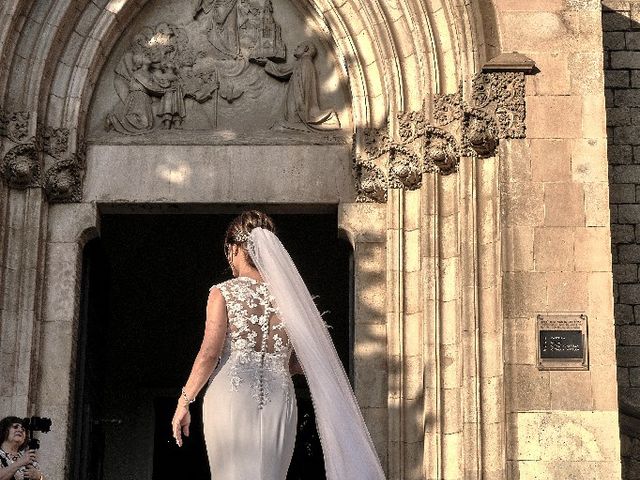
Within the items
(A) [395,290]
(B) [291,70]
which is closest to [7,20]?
(B) [291,70]

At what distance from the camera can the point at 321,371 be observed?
692 centimetres

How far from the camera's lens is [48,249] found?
12078mm

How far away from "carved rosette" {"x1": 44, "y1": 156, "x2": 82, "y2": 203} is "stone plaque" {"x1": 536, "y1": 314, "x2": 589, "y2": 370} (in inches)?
169

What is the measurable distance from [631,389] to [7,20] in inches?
245

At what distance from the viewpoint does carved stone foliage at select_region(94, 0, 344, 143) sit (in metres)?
12.6

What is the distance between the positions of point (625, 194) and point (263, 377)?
20.5 ft

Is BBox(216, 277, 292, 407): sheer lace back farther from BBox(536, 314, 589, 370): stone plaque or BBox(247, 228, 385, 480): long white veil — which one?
BBox(536, 314, 589, 370): stone plaque

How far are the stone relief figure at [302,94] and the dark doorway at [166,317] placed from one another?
3.73 m

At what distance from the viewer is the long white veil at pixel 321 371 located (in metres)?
6.80

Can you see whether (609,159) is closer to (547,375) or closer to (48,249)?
(547,375)

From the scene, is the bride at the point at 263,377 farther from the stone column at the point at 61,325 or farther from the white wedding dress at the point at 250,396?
the stone column at the point at 61,325

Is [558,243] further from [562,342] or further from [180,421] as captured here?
[180,421]

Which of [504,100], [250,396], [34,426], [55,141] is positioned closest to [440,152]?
[504,100]

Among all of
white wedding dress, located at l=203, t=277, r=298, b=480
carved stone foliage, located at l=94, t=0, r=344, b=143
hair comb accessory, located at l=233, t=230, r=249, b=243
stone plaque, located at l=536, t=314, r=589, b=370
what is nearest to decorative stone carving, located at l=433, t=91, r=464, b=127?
carved stone foliage, located at l=94, t=0, r=344, b=143
